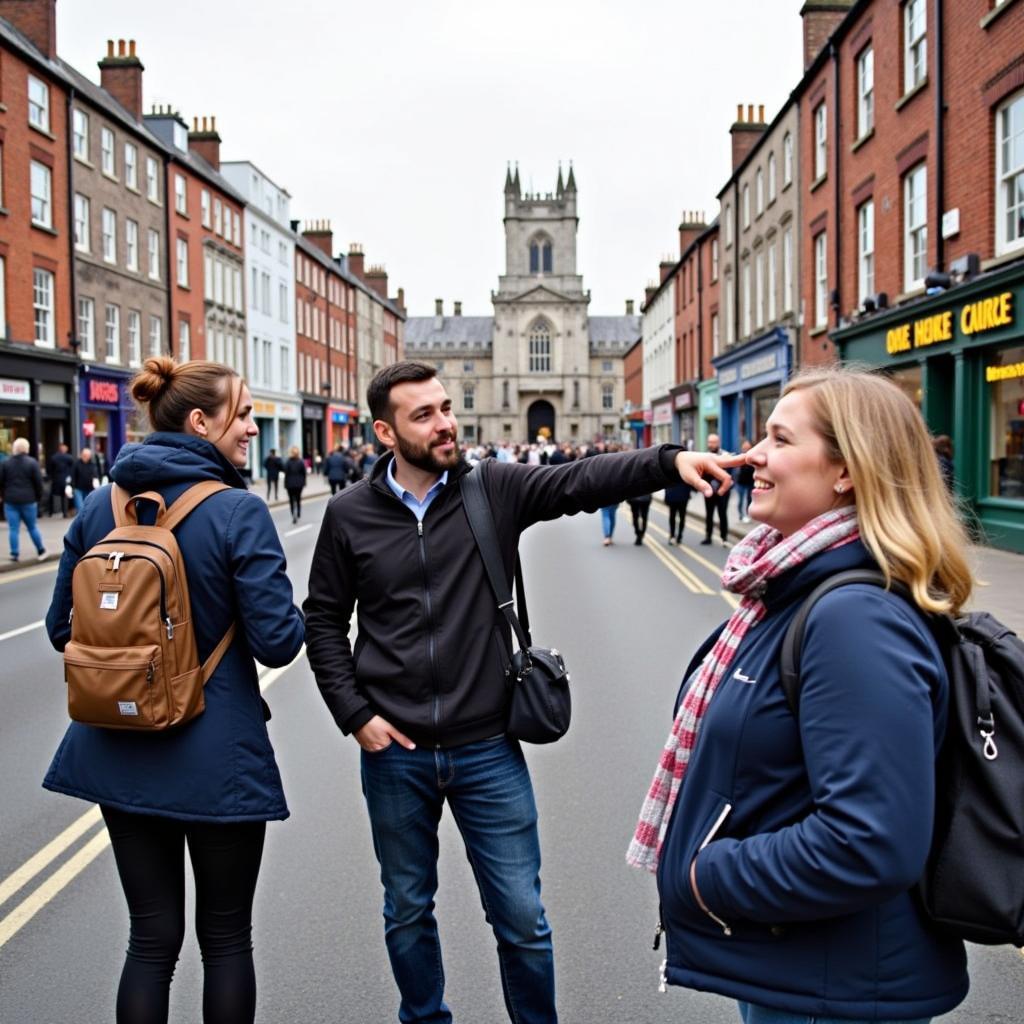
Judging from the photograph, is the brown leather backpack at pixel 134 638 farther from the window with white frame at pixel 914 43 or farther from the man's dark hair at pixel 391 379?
the window with white frame at pixel 914 43

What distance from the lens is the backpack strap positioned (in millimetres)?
1847

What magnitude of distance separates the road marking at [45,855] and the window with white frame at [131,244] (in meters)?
30.7

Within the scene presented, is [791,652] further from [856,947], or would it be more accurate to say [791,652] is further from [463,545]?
[463,545]

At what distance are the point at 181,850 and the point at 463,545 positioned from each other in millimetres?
1147

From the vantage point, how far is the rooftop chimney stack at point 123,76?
1373 inches

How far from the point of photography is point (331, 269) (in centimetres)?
6262

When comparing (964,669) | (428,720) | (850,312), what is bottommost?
(428,720)

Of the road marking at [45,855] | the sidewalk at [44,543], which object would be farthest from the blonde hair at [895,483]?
the sidewalk at [44,543]

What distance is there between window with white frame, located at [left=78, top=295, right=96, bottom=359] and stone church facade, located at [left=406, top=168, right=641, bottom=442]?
261 feet

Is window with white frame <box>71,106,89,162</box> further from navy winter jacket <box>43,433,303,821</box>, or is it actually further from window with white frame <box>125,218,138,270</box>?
navy winter jacket <box>43,433,303,821</box>

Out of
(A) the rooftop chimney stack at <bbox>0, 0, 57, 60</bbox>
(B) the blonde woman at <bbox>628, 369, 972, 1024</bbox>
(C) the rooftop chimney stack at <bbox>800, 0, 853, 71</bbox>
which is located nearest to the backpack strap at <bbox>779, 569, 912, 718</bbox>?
(B) the blonde woman at <bbox>628, 369, 972, 1024</bbox>

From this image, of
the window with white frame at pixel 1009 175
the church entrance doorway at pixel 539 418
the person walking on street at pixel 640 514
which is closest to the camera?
the window with white frame at pixel 1009 175

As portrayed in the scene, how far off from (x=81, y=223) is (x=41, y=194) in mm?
2485

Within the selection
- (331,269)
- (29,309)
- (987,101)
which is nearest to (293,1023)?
(987,101)
